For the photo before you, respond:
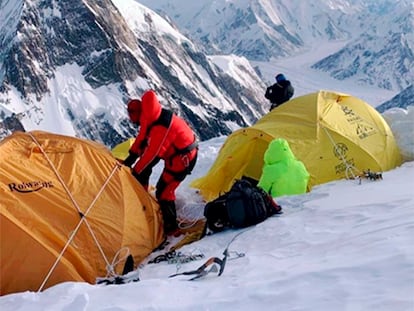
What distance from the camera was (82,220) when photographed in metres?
6.77

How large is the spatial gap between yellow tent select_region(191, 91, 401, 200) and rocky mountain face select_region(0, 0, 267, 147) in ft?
407

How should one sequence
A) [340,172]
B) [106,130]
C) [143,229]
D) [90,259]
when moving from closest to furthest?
1. [90,259]
2. [143,229]
3. [340,172]
4. [106,130]

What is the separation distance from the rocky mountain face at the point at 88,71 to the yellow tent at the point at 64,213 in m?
127

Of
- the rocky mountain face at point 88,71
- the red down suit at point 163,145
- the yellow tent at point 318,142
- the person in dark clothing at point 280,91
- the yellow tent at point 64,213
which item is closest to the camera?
the yellow tent at point 64,213

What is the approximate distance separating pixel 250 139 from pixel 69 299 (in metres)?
6.58

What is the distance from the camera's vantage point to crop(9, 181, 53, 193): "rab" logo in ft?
21.3

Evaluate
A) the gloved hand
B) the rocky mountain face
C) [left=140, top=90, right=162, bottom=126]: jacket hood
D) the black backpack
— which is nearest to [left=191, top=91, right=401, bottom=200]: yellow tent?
the gloved hand

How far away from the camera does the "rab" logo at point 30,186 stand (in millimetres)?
6500

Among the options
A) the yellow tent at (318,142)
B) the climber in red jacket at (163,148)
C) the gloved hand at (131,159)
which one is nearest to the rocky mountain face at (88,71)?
the yellow tent at (318,142)

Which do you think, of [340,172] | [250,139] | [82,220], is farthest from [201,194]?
[82,220]

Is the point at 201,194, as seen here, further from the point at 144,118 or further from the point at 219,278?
the point at 219,278

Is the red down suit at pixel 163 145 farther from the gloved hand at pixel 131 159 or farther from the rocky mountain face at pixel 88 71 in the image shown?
the rocky mountain face at pixel 88 71

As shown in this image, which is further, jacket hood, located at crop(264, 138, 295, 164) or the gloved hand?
jacket hood, located at crop(264, 138, 295, 164)

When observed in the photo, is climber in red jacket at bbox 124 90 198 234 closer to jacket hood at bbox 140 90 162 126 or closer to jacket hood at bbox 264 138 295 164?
jacket hood at bbox 140 90 162 126
